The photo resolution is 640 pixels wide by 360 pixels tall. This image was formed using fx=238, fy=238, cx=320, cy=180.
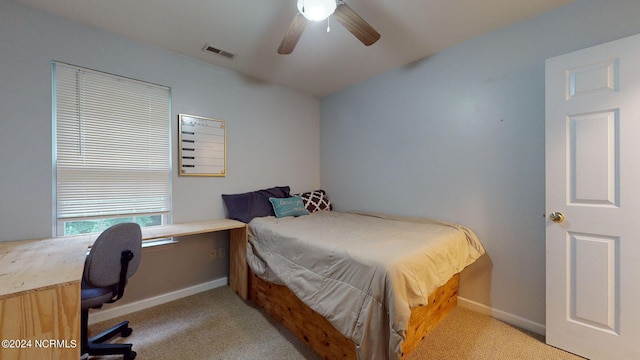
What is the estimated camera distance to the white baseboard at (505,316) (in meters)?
1.88

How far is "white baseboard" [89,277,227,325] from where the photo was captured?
2031mm

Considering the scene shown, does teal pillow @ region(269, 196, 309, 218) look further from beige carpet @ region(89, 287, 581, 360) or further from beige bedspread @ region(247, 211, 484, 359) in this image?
beige carpet @ region(89, 287, 581, 360)

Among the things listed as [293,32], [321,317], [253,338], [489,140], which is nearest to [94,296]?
[253,338]

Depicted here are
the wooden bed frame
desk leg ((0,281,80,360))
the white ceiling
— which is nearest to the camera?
desk leg ((0,281,80,360))

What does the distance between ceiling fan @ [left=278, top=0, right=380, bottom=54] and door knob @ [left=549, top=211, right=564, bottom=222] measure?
1.77 m

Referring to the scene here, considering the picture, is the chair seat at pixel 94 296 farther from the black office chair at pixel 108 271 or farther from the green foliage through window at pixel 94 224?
the green foliage through window at pixel 94 224

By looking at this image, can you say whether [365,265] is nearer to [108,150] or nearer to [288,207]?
[288,207]

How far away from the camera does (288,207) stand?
2795 millimetres

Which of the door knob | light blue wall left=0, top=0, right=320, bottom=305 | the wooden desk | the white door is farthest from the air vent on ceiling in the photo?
the door knob

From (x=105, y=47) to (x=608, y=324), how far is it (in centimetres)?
428

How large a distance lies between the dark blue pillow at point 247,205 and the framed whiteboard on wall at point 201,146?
333mm

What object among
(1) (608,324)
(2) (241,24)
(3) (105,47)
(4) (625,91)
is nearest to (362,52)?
(2) (241,24)

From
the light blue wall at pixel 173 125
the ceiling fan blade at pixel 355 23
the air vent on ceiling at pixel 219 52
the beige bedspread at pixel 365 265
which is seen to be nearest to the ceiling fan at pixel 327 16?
the ceiling fan blade at pixel 355 23

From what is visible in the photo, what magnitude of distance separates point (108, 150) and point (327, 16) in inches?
84.9
